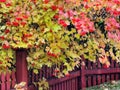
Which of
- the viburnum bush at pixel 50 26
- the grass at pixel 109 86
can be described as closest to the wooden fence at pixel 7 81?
the viburnum bush at pixel 50 26

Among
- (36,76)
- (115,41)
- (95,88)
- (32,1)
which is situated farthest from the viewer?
(95,88)

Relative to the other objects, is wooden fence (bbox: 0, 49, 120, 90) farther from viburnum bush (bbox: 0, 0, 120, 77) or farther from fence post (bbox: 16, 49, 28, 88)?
viburnum bush (bbox: 0, 0, 120, 77)

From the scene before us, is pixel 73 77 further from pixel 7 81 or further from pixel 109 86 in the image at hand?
pixel 7 81

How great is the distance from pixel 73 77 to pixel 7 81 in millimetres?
1998

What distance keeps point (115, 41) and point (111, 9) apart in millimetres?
459

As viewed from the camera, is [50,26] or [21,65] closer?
[50,26]

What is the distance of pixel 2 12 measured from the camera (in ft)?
12.4

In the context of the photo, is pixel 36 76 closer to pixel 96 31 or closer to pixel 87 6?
pixel 96 31

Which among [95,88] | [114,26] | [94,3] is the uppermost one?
[94,3]

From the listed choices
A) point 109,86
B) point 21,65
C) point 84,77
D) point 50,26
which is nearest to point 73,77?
point 84,77

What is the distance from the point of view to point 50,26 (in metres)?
3.77

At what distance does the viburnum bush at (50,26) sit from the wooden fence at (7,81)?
1299 mm

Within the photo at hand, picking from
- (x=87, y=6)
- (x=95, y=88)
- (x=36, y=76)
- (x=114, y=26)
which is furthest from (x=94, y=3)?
(x=95, y=88)

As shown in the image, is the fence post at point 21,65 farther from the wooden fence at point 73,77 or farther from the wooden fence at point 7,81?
the wooden fence at point 7,81
